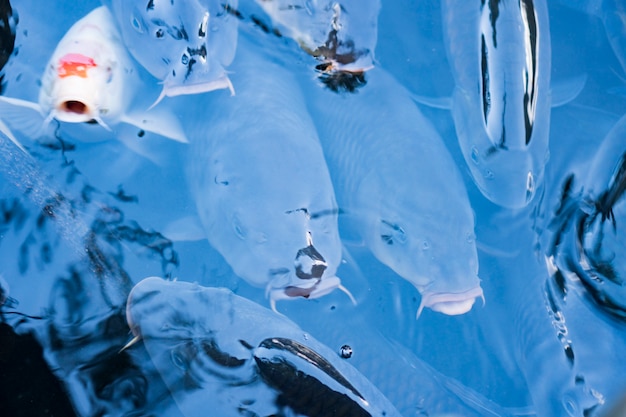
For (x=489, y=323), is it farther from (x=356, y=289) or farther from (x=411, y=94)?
(x=411, y=94)

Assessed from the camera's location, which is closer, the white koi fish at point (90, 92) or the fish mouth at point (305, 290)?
the fish mouth at point (305, 290)

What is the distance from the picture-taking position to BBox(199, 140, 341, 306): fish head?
2.06 m

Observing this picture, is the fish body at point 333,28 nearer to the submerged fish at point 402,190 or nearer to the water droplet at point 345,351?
the submerged fish at point 402,190

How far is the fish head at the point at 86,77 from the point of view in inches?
88.1

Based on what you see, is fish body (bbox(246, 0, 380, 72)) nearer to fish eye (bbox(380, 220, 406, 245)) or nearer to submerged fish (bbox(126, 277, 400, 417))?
fish eye (bbox(380, 220, 406, 245))

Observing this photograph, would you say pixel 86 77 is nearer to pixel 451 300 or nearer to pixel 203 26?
pixel 203 26

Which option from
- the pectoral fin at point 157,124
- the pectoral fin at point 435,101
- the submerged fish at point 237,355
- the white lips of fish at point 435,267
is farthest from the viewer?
the pectoral fin at point 435,101

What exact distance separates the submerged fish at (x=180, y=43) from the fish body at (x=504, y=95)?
0.99m

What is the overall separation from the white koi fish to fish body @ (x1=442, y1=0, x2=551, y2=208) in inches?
47.4

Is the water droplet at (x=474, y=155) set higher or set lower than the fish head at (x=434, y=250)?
higher

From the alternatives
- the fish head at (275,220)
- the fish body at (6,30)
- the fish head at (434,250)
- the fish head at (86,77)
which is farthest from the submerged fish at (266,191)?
the fish body at (6,30)

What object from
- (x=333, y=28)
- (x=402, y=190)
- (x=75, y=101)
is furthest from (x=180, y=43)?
(x=402, y=190)

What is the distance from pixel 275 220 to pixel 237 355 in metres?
0.48

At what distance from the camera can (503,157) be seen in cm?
226
